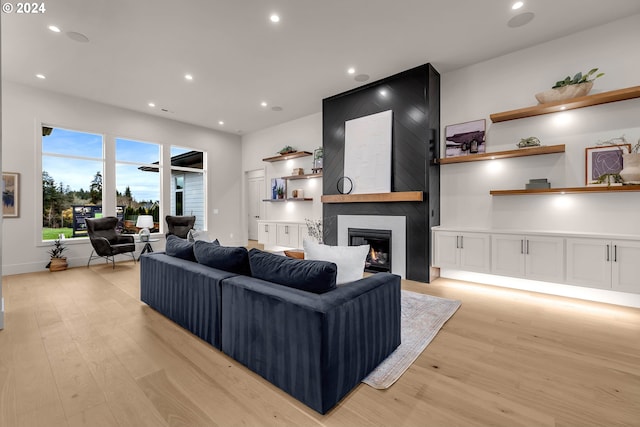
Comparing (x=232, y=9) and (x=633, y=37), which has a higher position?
(x=232, y=9)

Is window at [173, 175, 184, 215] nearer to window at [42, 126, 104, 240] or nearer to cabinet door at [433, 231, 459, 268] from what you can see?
window at [42, 126, 104, 240]

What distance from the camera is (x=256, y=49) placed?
12.4 feet

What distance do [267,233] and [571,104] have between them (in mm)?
5991

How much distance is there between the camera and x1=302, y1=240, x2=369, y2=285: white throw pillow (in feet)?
6.57

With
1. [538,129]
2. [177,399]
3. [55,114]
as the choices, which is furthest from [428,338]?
[55,114]

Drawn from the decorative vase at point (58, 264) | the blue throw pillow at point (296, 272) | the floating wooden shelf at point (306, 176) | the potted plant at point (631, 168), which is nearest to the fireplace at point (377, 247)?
the floating wooden shelf at point (306, 176)

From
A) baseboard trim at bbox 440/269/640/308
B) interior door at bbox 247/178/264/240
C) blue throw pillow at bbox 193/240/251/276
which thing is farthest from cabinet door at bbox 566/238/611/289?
interior door at bbox 247/178/264/240

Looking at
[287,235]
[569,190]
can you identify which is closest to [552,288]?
[569,190]

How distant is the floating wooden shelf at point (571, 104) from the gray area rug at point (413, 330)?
8.41ft

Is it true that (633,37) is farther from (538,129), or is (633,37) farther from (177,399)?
(177,399)

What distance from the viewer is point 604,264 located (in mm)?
3037

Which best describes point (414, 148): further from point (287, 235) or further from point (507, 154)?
point (287, 235)

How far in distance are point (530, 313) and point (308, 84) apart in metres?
4.54

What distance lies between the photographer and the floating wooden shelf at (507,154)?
11.4 ft
